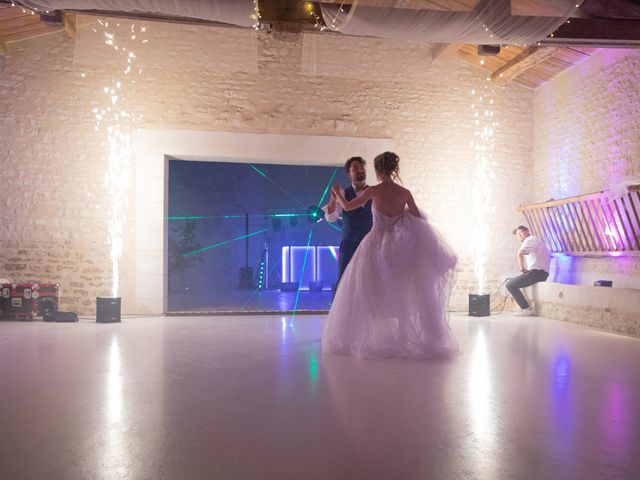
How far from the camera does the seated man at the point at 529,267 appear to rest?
23.3 ft

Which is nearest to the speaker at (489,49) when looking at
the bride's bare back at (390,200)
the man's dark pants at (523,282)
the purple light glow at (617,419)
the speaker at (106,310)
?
the man's dark pants at (523,282)

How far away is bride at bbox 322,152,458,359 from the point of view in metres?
3.89

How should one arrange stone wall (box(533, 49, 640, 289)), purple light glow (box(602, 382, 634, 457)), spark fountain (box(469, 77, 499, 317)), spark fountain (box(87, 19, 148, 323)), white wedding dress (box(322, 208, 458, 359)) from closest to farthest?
1. purple light glow (box(602, 382, 634, 457))
2. white wedding dress (box(322, 208, 458, 359))
3. stone wall (box(533, 49, 640, 289))
4. spark fountain (box(87, 19, 148, 323))
5. spark fountain (box(469, 77, 499, 317))

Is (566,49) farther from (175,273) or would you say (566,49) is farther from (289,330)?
(175,273)

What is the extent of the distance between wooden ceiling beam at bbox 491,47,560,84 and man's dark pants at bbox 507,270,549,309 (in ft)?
9.24

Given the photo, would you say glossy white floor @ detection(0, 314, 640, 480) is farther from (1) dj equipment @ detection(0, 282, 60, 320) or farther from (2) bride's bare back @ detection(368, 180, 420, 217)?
(1) dj equipment @ detection(0, 282, 60, 320)

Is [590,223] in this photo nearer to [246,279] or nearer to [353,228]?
[353,228]

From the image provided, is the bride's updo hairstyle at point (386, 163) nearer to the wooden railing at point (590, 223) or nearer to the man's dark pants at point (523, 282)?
the wooden railing at point (590, 223)

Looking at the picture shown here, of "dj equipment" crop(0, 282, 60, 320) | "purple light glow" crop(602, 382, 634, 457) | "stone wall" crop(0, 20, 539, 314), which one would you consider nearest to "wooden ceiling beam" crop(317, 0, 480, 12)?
"stone wall" crop(0, 20, 539, 314)

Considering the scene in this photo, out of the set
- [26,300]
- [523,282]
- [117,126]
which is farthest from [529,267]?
[26,300]

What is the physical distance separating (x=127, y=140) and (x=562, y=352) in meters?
5.88

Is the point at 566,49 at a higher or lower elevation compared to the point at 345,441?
higher

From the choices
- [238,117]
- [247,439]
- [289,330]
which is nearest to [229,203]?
[238,117]

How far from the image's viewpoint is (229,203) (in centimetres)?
1388
